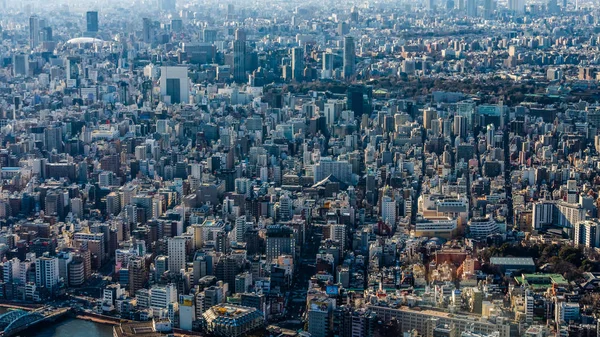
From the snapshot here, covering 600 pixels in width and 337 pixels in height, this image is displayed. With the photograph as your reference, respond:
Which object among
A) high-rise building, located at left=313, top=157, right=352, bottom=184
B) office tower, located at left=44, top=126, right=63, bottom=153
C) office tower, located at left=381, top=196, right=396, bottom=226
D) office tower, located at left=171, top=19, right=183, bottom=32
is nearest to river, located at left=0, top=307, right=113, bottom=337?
office tower, located at left=381, top=196, right=396, bottom=226

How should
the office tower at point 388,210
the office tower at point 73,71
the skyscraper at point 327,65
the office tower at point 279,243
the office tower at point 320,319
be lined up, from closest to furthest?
1. the office tower at point 320,319
2. the office tower at point 279,243
3. the office tower at point 388,210
4. the office tower at point 73,71
5. the skyscraper at point 327,65

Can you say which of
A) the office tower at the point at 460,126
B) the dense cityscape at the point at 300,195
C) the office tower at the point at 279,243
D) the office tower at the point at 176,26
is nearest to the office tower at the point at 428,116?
the dense cityscape at the point at 300,195

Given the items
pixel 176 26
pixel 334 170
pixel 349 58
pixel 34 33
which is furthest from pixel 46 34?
pixel 334 170

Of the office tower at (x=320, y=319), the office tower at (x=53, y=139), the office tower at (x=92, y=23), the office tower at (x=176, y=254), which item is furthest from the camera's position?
the office tower at (x=92, y=23)

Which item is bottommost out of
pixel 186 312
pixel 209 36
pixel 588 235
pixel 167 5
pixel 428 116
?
pixel 186 312

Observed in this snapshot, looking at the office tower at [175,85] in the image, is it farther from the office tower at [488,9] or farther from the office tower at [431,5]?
the office tower at [431,5]

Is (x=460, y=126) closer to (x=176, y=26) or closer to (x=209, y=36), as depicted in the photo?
(x=209, y=36)
